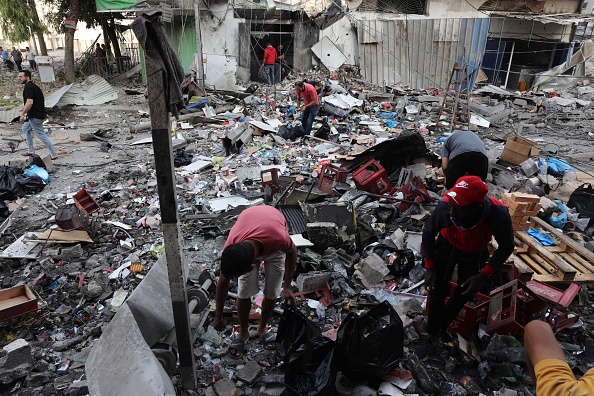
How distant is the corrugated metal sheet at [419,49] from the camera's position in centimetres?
1562

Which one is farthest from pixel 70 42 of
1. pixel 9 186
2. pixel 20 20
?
pixel 9 186

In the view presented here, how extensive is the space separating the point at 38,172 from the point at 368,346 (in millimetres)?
6890

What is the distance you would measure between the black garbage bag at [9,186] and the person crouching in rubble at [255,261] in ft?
16.4

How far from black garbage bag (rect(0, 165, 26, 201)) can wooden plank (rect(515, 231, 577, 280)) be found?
7385 mm

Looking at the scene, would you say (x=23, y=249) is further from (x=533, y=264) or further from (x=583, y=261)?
(x=583, y=261)

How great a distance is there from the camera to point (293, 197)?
5.72 metres

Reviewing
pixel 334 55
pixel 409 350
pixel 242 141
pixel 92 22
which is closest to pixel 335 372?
pixel 409 350

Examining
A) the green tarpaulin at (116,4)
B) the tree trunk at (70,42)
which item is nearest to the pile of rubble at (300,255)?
the green tarpaulin at (116,4)

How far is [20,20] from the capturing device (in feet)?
52.5

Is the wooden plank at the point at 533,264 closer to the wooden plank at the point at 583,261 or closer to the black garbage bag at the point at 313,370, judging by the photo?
the wooden plank at the point at 583,261

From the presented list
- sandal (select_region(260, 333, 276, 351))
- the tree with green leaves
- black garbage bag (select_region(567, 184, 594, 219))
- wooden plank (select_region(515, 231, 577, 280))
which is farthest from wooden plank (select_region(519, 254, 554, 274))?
the tree with green leaves

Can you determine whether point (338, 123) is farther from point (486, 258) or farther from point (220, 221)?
point (486, 258)

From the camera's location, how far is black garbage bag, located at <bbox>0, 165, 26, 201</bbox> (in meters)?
6.22

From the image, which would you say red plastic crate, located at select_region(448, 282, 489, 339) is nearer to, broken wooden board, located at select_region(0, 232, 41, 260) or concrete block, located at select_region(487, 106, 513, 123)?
broken wooden board, located at select_region(0, 232, 41, 260)
